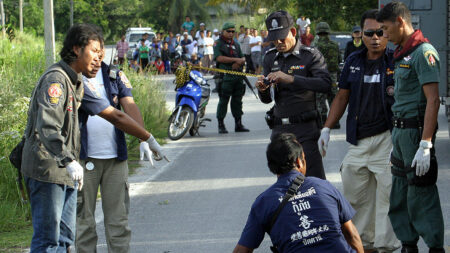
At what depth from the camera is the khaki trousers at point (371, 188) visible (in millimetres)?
6375

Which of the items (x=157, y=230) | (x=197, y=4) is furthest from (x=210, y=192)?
(x=197, y=4)

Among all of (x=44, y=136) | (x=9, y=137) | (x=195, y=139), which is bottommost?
(x=195, y=139)

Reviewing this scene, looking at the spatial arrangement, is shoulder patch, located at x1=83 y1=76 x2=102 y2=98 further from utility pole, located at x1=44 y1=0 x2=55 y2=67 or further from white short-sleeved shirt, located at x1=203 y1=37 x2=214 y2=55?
white short-sleeved shirt, located at x1=203 y1=37 x2=214 y2=55

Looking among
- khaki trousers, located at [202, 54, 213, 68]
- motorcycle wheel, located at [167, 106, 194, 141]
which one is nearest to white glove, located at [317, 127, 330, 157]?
motorcycle wheel, located at [167, 106, 194, 141]

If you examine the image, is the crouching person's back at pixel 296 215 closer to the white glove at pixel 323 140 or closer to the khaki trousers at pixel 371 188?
the khaki trousers at pixel 371 188

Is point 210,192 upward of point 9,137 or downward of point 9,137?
downward

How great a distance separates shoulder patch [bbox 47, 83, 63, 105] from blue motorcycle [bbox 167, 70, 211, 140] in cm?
911

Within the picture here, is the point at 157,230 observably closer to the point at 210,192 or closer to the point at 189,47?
the point at 210,192

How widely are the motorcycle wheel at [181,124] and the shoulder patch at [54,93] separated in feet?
30.0

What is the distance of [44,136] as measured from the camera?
5000 millimetres

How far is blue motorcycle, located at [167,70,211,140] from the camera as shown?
Result: 46.9 ft

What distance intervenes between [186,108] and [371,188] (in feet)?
26.2

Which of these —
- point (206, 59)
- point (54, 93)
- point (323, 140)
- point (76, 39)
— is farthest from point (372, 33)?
point (206, 59)

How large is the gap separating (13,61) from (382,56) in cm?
889
